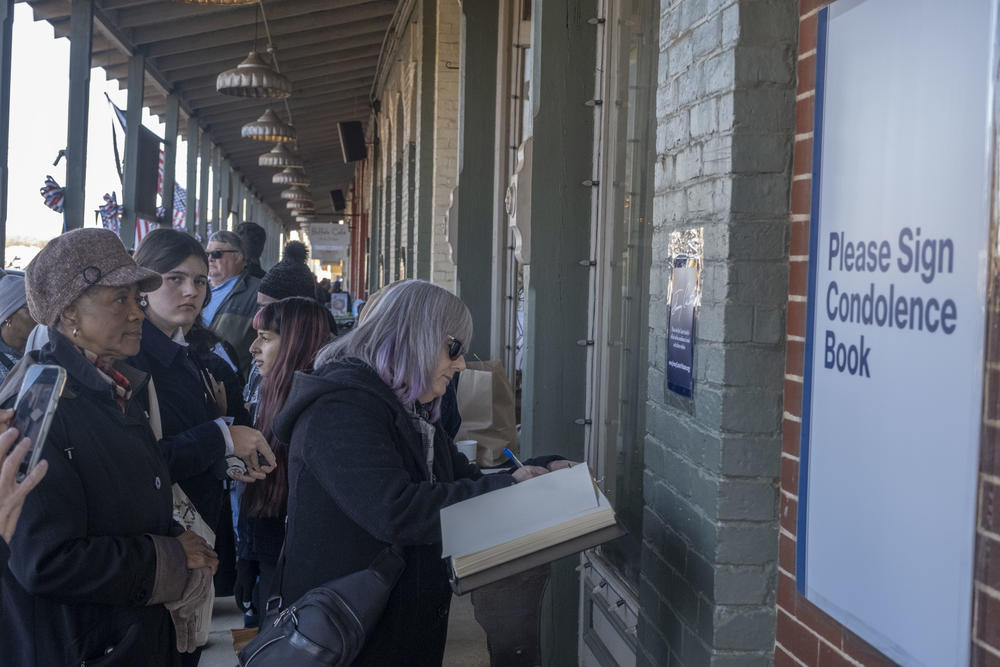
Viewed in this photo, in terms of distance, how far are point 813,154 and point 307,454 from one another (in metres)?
1.28

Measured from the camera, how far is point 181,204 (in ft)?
49.0

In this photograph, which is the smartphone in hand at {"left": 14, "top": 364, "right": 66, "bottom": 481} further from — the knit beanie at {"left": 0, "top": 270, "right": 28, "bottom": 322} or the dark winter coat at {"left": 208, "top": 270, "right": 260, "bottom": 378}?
the dark winter coat at {"left": 208, "top": 270, "right": 260, "bottom": 378}

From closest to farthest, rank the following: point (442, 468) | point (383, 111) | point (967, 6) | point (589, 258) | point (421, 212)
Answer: point (967, 6) < point (442, 468) < point (589, 258) < point (421, 212) < point (383, 111)

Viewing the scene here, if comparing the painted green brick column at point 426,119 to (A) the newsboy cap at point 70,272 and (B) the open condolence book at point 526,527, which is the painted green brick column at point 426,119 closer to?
(A) the newsboy cap at point 70,272

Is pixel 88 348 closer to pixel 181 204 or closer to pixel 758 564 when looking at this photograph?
pixel 758 564

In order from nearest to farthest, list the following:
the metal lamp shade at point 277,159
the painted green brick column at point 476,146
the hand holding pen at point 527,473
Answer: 1. the hand holding pen at point 527,473
2. the painted green brick column at point 476,146
3. the metal lamp shade at point 277,159

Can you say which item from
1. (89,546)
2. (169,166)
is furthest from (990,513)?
(169,166)

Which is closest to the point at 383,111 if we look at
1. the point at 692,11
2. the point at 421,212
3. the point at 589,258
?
the point at 421,212

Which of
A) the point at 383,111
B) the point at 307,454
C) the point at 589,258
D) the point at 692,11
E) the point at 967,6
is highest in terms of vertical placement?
the point at 383,111

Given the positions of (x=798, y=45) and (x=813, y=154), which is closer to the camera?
(x=813, y=154)

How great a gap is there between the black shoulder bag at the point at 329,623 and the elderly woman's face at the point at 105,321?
806mm

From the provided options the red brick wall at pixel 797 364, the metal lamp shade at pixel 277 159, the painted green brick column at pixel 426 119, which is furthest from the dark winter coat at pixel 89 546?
the metal lamp shade at pixel 277 159

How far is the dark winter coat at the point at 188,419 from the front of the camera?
2986 mm

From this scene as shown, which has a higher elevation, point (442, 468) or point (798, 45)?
point (798, 45)
